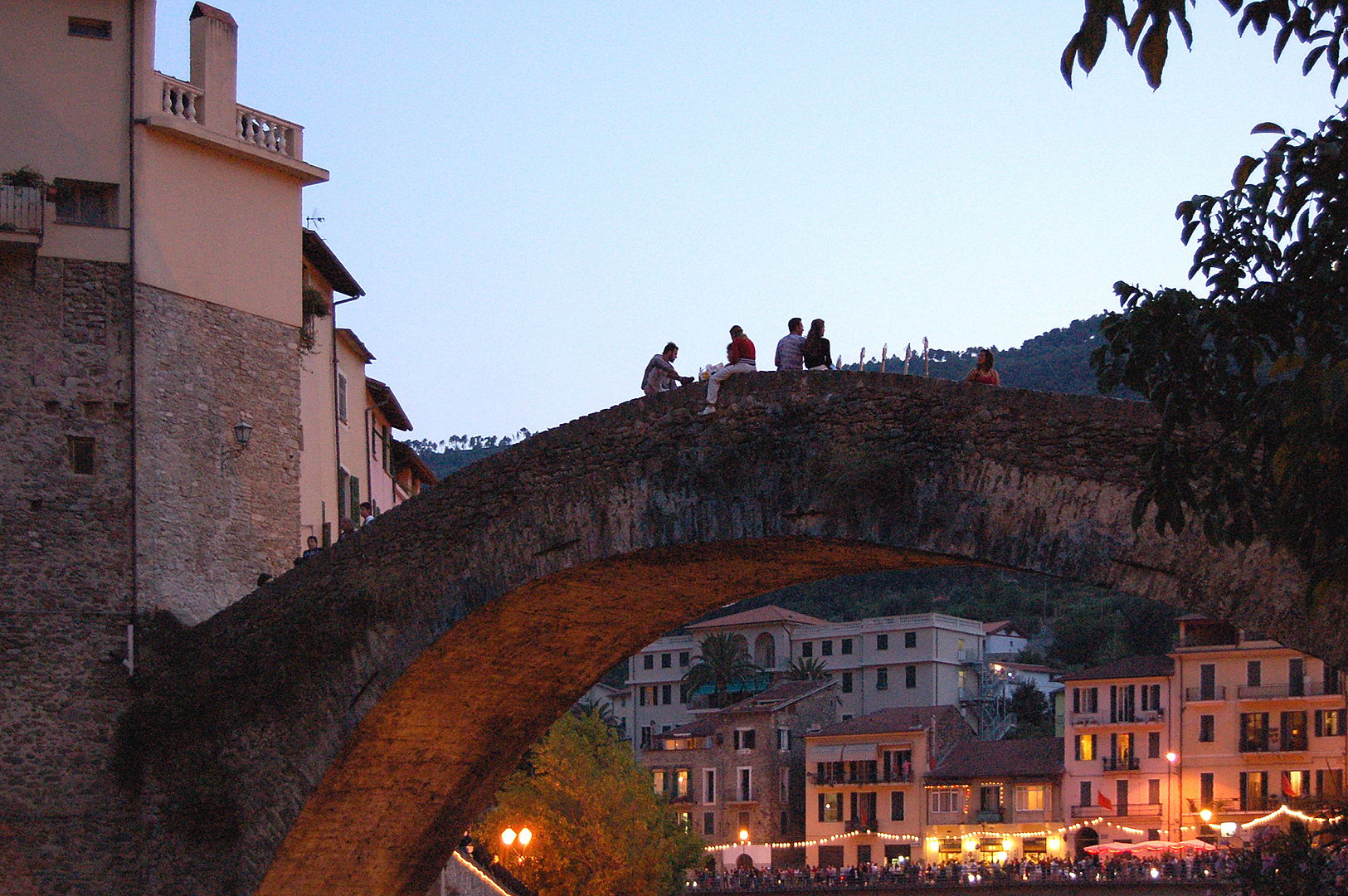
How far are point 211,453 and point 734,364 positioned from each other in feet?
22.6

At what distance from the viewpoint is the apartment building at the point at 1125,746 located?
Result: 47.5 m

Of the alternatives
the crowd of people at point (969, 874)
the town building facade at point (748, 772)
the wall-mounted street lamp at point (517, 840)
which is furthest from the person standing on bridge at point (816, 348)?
the town building facade at point (748, 772)

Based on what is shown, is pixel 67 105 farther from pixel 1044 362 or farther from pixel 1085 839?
pixel 1044 362

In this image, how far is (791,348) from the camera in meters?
14.5

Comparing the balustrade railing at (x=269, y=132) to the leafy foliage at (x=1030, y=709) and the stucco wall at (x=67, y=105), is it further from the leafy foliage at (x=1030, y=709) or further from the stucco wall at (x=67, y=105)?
the leafy foliage at (x=1030, y=709)

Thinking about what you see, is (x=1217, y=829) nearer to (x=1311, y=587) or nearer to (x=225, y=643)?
(x=225, y=643)

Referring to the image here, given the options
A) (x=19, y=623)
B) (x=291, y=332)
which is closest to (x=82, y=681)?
(x=19, y=623)

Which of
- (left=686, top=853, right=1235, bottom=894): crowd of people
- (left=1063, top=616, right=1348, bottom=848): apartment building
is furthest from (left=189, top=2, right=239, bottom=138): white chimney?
(left=1063, top=616, right=1348, bottom=848): apartment building

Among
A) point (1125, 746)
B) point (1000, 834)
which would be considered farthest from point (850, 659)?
point (1125, 746)

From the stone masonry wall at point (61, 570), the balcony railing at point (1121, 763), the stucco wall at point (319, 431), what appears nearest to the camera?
the stone masonry wall at point (61, 570)

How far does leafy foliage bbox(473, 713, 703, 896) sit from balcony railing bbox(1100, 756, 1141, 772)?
17.7 meters

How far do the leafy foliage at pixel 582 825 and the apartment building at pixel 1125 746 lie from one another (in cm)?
1761

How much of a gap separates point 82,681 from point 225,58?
666cm

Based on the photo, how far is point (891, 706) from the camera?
65688 mm
